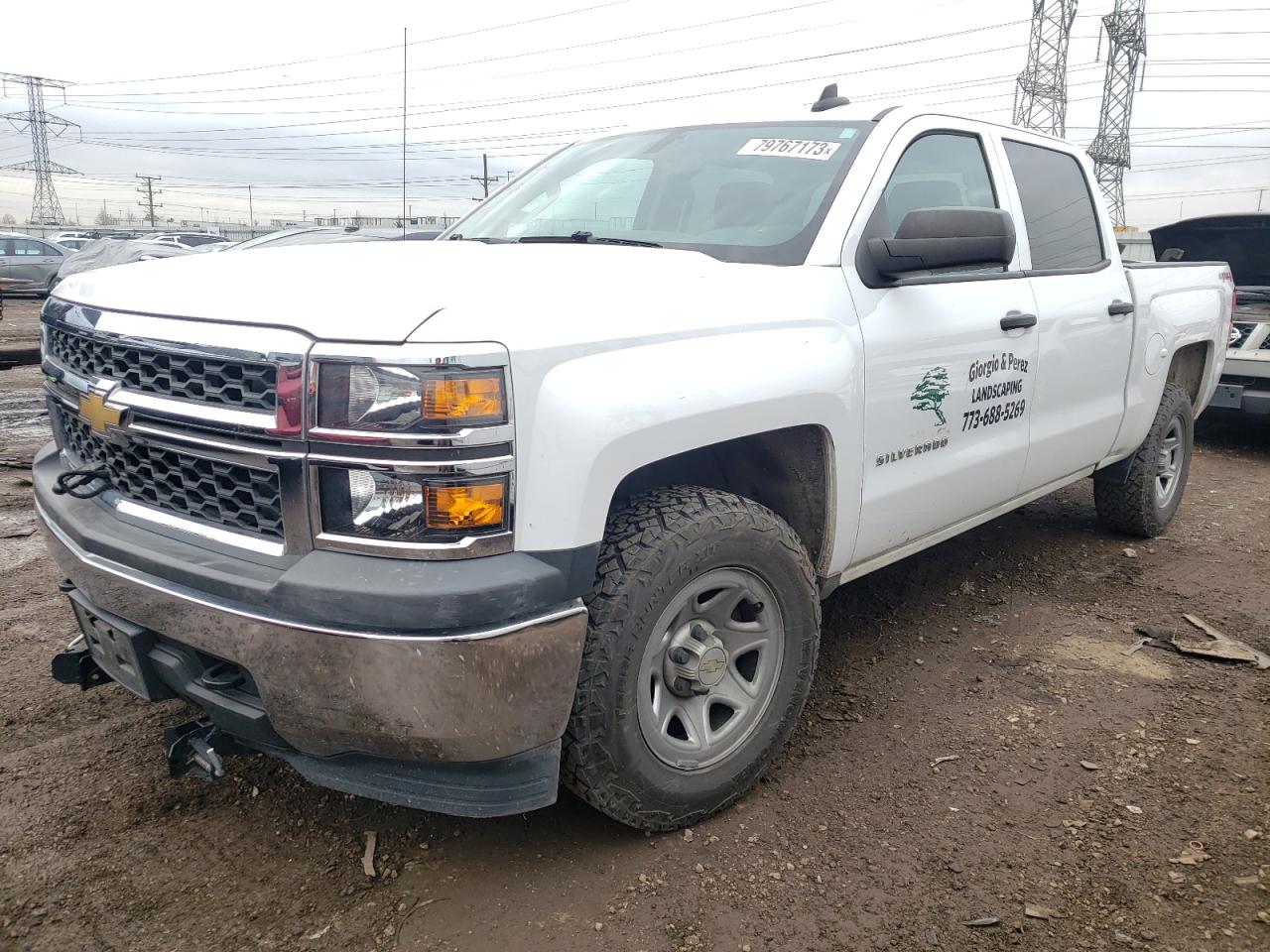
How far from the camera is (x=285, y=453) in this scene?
6.27ft

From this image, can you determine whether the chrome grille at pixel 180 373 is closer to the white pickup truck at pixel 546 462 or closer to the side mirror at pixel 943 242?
the white pickup truck at pixel 546 462

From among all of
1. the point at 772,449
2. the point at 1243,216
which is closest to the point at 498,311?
the point at 772,449

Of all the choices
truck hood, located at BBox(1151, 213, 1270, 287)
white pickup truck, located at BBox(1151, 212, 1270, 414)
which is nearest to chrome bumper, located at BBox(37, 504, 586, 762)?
white pickup truck, located at BBox(1151, 212, 1270, 414)

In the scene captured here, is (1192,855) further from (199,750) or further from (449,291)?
(199,750)

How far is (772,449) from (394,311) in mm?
1201

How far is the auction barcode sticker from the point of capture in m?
3.05

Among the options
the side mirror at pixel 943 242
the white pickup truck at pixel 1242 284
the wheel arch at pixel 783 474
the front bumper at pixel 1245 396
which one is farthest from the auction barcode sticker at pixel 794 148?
the front bumper at pixel 1245 396

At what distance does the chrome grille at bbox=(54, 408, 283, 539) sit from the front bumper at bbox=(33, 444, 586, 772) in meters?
0.10

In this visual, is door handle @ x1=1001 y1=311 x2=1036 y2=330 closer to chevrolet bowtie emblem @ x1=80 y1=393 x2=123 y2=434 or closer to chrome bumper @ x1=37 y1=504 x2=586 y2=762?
chrome bumper @ x1=37 y1=504 x2=586 y2=762

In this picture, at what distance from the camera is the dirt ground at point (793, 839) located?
2182 mm

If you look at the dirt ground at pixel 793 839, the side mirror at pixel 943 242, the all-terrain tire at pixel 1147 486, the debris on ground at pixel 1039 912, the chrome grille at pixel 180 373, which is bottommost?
the dirt ground at pixel 793 839

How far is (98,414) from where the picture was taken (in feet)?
→ 7.43

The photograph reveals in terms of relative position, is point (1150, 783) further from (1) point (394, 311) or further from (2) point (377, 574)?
(1) point (394, 311)

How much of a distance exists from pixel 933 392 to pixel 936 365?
8 centimetres
